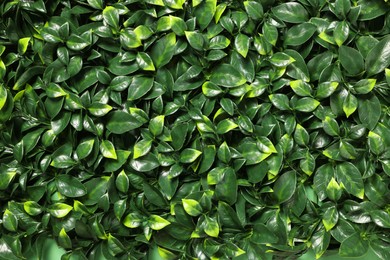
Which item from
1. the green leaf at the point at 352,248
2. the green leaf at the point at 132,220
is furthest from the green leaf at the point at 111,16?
the green leaf at the point at 352,248

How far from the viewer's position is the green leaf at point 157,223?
139cm

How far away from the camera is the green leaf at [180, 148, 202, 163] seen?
138cm

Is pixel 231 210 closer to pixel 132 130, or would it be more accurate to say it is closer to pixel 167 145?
pixel 167 145

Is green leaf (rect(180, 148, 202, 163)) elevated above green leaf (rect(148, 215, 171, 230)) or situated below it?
above

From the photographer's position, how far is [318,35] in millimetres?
1383

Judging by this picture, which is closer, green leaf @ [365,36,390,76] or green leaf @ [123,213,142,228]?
green leaf @ [365,36,390,76]

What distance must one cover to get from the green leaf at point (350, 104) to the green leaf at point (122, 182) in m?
0.64

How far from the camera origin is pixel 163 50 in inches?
55.4

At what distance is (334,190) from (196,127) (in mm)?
418

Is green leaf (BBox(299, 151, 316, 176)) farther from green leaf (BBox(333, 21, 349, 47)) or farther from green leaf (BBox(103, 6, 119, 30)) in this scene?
green leaf (BBox(103, 6, 119, 30))

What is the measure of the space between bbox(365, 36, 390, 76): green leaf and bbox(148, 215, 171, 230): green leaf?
710mm

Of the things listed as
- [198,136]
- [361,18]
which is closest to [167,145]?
[198,136]

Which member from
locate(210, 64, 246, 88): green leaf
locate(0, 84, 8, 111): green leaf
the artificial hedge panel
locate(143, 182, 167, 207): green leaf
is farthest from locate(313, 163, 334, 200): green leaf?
locate(0, 84, 8, 111): green leaf

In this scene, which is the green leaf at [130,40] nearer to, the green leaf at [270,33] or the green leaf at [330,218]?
the green leaf at [270,33]
